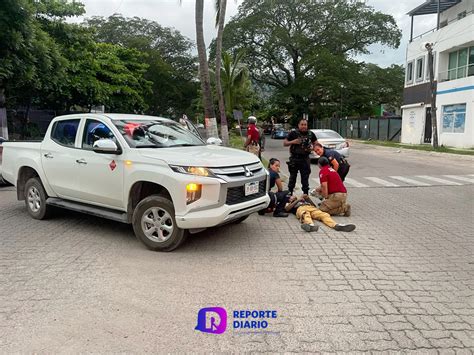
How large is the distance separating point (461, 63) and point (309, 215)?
24.1 metres

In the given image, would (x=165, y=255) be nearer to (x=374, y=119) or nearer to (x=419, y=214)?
(x=419, y=214)

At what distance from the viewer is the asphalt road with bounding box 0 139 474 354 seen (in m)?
2.99

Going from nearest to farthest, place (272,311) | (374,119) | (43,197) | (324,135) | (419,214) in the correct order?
1. (272,311)
2. (43,197)
3. (419,214)
4. (324,135)
5. (374,119)

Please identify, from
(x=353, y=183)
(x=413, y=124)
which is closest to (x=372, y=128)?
(x=413, y=124)

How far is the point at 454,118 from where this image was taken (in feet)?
80.1

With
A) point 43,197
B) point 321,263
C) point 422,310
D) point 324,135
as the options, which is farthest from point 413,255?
point 324,135

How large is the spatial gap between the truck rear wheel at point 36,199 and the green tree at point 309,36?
34881mm

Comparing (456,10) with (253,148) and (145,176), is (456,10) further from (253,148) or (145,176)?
(145,176)

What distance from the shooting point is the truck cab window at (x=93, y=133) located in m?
5.52

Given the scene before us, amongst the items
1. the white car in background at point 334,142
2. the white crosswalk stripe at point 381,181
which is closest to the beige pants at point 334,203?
the white crosswalk stripe at point 381,181

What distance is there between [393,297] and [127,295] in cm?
249

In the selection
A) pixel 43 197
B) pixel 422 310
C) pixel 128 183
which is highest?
pixel 128 183

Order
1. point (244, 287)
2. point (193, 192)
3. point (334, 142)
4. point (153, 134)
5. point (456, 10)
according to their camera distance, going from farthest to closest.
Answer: point (456, 10)
point (334, 142)
point (153, 134)
point (193, 192)
point (244, 287)

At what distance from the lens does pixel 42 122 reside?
944 inches
